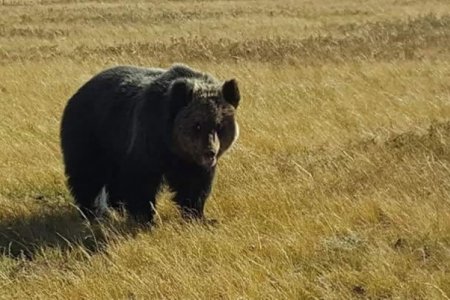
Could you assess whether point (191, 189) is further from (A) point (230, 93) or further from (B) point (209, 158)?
(A) point (230, 93)

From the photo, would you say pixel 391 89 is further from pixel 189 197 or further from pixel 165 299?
pixel 165 299

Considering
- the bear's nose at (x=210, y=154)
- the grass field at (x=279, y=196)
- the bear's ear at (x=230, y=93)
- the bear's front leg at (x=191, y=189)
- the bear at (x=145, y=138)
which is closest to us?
the grass field at (x=279, y=196)

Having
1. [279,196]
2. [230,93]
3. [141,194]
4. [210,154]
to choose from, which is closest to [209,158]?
[210,154]

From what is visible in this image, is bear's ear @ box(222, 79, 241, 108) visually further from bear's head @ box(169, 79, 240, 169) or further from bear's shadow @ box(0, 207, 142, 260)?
bear's shadow @ box(0, 207, 142, 260)

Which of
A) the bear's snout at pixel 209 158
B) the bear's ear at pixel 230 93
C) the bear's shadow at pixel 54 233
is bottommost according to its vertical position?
the bear's shadow at pixel 54 233

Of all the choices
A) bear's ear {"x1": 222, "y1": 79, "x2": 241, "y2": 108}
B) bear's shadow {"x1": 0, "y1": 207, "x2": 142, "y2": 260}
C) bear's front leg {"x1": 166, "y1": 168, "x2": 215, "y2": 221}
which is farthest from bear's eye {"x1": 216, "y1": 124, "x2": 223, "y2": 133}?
bear's shadow {"x1": 0, "y1": 207, "x2": 142, "y2": 260}

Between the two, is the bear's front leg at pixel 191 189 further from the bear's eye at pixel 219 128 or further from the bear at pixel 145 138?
the bear's eye at pixel 219 128

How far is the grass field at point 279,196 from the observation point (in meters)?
4.85

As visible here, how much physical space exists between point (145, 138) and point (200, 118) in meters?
0.58

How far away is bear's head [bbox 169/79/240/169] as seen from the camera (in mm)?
5922

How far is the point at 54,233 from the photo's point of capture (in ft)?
21.4

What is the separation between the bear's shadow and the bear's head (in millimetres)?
849

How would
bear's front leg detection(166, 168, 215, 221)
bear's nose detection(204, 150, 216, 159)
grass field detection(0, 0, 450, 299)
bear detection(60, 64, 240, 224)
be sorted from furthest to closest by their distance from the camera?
bear's front leg detection(166, 168, 215, 221) < bear detection(60, 64, 240, 224) < bear's nose detection(204, 150, 216, 159) < grass field detection(0, 0, 450, 299)

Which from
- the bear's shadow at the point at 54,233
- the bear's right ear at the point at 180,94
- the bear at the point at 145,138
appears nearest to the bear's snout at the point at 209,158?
the bear at the point at 145,138
